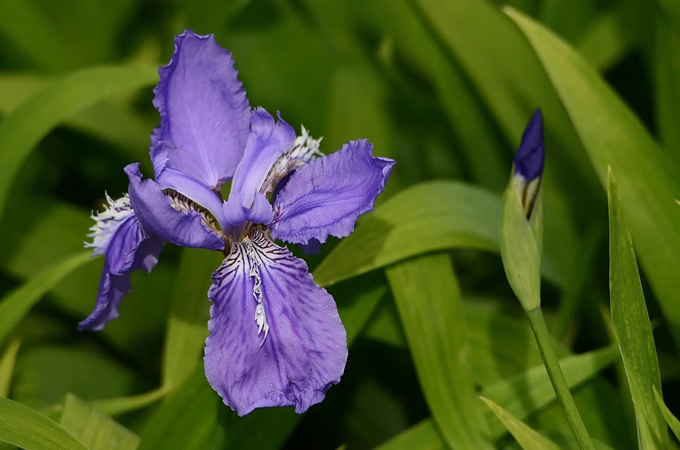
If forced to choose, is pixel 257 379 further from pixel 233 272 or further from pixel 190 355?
pixel 190 355

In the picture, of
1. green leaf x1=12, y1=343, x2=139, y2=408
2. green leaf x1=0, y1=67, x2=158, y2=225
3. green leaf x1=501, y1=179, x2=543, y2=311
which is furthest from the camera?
green leaf x1=12, y1=343, x2=139, y2=408

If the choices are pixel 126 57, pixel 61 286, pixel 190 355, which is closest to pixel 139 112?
pixel 126 57

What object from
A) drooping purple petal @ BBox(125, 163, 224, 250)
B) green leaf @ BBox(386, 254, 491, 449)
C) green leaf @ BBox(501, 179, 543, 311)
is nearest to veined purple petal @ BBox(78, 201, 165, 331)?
drooping purple petal @ BBox(125, 163, 224, 250)

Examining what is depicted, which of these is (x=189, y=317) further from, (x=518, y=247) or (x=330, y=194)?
(x=518, y=247)

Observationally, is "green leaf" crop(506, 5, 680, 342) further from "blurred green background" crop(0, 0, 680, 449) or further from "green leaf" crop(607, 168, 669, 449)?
"green leaf" crop(607, 168, 669, 449)

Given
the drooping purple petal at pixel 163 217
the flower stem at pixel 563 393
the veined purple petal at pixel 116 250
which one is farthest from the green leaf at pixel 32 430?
the flower stem at pixel 563 393

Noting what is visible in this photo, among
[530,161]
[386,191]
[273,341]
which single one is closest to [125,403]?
[273,341]

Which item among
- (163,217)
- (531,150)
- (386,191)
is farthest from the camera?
(386,191)
